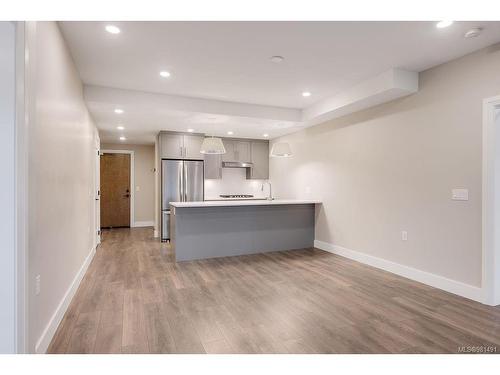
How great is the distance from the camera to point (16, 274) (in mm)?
1516

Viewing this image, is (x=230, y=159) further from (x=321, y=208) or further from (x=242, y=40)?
(x=242, y=40)

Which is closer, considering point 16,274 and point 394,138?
point 16,274

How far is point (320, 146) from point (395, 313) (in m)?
3.38

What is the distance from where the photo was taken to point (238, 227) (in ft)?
16.0

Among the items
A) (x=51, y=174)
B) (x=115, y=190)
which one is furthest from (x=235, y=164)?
(x=51, y=174)

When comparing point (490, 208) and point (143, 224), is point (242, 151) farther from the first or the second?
point (490, 208)

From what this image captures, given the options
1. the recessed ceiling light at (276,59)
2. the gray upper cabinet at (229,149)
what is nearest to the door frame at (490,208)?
the recessed ceiling light at (276,59)

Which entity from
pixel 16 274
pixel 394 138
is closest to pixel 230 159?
pixel 394 138

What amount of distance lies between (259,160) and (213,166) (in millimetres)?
1341

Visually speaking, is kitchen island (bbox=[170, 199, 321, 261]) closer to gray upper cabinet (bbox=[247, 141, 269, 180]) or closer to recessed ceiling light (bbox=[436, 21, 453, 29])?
gray upper cabinet (bbox=[247, 141, 269, 180])

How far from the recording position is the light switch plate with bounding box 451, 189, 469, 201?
3.09 m

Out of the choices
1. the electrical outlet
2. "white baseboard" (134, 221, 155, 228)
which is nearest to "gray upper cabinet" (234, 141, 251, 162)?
"white baseboard" (134, 221, 155, 228)
